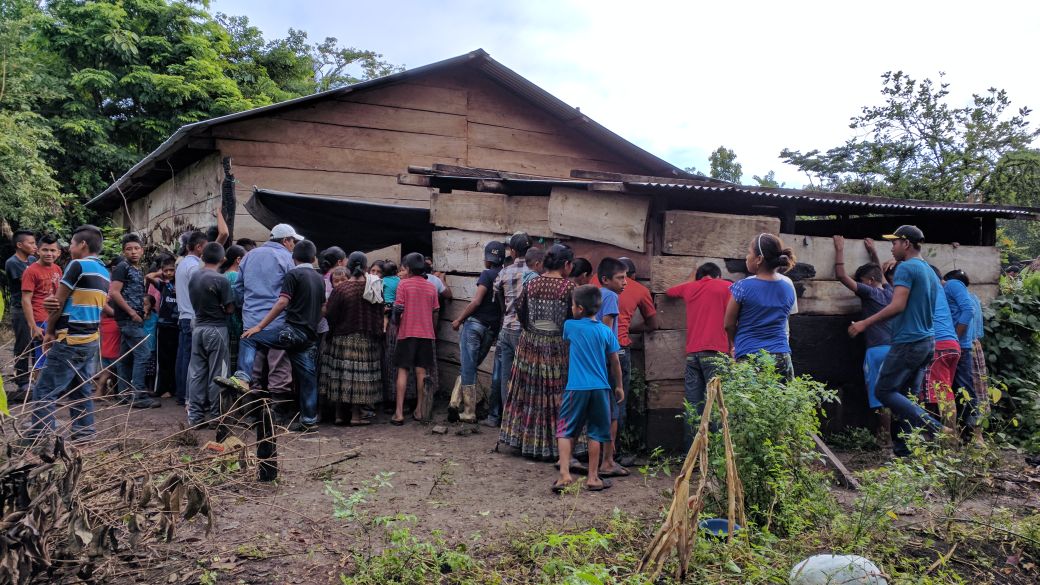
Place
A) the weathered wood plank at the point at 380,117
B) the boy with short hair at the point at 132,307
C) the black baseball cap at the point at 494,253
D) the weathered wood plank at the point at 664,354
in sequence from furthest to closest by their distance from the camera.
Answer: the weathered wood plank at the point at 380,117
the boy with short hair at the point at 132,307
the black baseball cap at the point at 494,253
the weathered wood plank at the point at 664,354

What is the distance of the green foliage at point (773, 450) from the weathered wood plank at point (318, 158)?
7.35m

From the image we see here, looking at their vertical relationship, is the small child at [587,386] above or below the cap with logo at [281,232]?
below

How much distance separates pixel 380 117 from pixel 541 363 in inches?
236

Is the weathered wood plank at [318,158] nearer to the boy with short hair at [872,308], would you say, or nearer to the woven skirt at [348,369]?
the woven skirt at [348,369]

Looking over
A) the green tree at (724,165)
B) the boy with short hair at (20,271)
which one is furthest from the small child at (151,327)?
the green tree at (724,165)

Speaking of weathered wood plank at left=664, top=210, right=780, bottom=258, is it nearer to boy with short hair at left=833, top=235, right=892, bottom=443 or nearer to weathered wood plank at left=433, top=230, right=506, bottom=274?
boy with short hair at left=833, top=235, right=892, bottom=443

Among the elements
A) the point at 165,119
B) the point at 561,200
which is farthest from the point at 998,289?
the point at 165,119

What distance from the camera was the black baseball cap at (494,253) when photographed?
282 inches

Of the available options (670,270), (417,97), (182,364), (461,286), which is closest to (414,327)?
(461,286)

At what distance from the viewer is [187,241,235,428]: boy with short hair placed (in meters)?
6.55

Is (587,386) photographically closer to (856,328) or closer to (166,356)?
(856,328)

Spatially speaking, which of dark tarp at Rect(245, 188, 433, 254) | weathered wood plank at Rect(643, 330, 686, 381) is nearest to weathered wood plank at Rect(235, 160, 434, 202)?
dark tarp at Rect(245, 188, 433, 254)

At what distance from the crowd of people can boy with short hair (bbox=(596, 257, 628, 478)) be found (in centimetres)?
1

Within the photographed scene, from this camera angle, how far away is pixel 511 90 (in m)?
11.2
